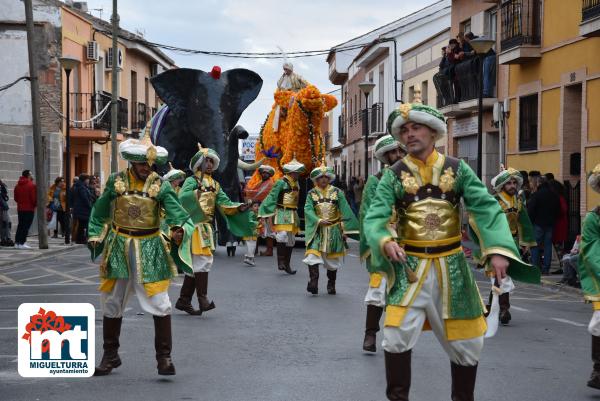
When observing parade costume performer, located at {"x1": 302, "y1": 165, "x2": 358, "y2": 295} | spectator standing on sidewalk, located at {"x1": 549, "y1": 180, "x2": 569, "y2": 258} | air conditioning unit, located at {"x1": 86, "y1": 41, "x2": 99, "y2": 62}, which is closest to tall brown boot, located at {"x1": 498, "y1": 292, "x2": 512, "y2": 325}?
parade costume performer, located at {"x1": 302, "y1": 165, "x2": 358, "y2": 295}

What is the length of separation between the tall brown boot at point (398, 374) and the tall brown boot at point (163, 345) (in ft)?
8.17

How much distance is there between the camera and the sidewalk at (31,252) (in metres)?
20.8

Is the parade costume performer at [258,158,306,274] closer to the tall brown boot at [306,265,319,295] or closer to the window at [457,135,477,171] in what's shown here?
the tall brown boot at [306,265,319,295]

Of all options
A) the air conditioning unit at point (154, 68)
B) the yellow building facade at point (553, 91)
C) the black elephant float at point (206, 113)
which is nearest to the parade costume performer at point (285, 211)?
the black elephant float at point (206, 113)

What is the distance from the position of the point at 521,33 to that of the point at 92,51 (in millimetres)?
19489

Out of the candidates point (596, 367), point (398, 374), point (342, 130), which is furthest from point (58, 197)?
point (342, 130)

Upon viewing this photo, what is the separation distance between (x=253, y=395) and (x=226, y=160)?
11479 mm

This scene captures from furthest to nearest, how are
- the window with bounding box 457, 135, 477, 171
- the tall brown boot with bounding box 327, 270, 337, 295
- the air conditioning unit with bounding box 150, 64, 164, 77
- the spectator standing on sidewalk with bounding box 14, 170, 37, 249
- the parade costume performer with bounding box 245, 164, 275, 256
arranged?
the air conditioning unit with bounding box 150, 64, 164, 77
the window with bounding box 457, 135, 477, 171
the spectator standing on sidewalk with bounding box 14, 170, 37, 249
the parade costume performer with bounding box 245, 164, 275, 256
the tall brown boot with bounding box 327, 270, 337, 295

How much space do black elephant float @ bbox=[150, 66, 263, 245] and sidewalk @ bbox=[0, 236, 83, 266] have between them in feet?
12.1

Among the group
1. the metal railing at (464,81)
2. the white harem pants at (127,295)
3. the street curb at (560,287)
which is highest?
the metal railing at (464,81)

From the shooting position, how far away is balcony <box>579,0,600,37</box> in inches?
859

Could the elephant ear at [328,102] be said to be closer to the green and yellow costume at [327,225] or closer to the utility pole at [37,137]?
the utility pole at [37,137]

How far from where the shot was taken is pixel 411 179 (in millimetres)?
6645

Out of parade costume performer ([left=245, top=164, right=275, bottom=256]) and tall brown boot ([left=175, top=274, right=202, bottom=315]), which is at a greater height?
parade costume performer ([left=245, top=164, right=275, bottom=256])
